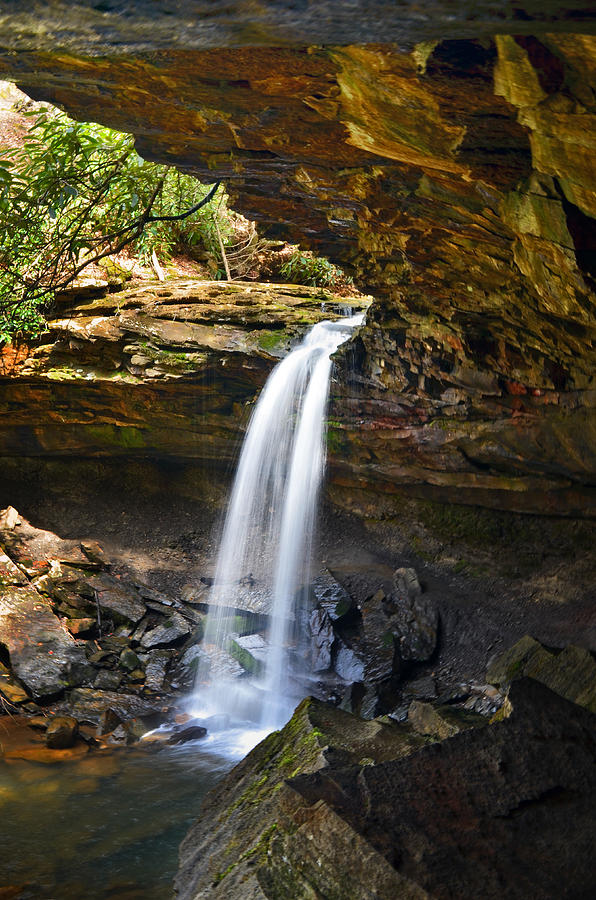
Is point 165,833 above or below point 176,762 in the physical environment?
above

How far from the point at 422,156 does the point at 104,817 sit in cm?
608

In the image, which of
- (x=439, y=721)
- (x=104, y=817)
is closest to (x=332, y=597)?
(x=439, y=721)

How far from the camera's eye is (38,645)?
9641 millimetres

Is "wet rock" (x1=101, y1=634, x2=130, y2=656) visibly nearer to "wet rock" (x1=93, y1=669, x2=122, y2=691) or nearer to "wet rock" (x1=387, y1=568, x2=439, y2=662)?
"wet rock" (x1=93, y1=669, x2=122, y2=691)

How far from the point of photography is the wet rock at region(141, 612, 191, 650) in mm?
10477

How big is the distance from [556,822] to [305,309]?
8518mm

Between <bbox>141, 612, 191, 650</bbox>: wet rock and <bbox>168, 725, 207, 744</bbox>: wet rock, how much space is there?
5.91ft

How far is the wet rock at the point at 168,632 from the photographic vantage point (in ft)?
34.4

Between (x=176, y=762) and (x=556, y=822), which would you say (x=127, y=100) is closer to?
(x=556, y=822)

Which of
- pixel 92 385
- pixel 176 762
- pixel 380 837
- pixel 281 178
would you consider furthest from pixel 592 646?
pixel 92 385

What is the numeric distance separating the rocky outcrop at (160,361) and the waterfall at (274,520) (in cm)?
38

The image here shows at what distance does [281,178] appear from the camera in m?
5.64

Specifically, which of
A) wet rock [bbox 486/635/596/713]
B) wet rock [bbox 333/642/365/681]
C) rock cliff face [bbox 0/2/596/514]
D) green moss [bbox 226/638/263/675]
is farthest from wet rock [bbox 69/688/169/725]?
rock cliff face [bbox 0/2/596/514]

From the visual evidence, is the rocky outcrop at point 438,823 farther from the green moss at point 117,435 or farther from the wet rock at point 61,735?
the green moss at point 117,435
